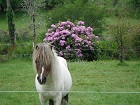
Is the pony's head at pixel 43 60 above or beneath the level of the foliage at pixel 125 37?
above

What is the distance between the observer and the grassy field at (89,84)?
773 cm

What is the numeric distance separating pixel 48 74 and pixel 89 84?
4482 mm

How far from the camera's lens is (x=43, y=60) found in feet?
16.7

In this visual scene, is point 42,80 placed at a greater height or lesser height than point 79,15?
greater

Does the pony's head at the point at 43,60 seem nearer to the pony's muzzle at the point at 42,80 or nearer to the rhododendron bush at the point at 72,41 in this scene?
the pony's muzzle at the point at 42,80

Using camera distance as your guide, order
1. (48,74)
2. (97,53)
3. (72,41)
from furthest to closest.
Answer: (97,53), (72,41), (48,74)

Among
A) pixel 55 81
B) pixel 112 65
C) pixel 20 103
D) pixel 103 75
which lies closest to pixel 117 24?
pixel 112 65

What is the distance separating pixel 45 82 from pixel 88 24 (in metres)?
16.3

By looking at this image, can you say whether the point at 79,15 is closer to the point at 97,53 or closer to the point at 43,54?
the point at 97,53

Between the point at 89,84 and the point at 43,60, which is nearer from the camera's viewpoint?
the point at 43,60

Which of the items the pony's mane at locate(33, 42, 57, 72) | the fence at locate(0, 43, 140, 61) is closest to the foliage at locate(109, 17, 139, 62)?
the fence at locate(0, 43, 140, 61)

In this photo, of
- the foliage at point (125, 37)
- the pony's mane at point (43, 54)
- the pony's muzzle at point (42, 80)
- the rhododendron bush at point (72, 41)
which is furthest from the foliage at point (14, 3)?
the pony's muzzle at point (42, 80)

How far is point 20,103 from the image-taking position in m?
7.64

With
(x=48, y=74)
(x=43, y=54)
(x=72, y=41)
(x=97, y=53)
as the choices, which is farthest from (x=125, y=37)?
(x=43, y=54)
